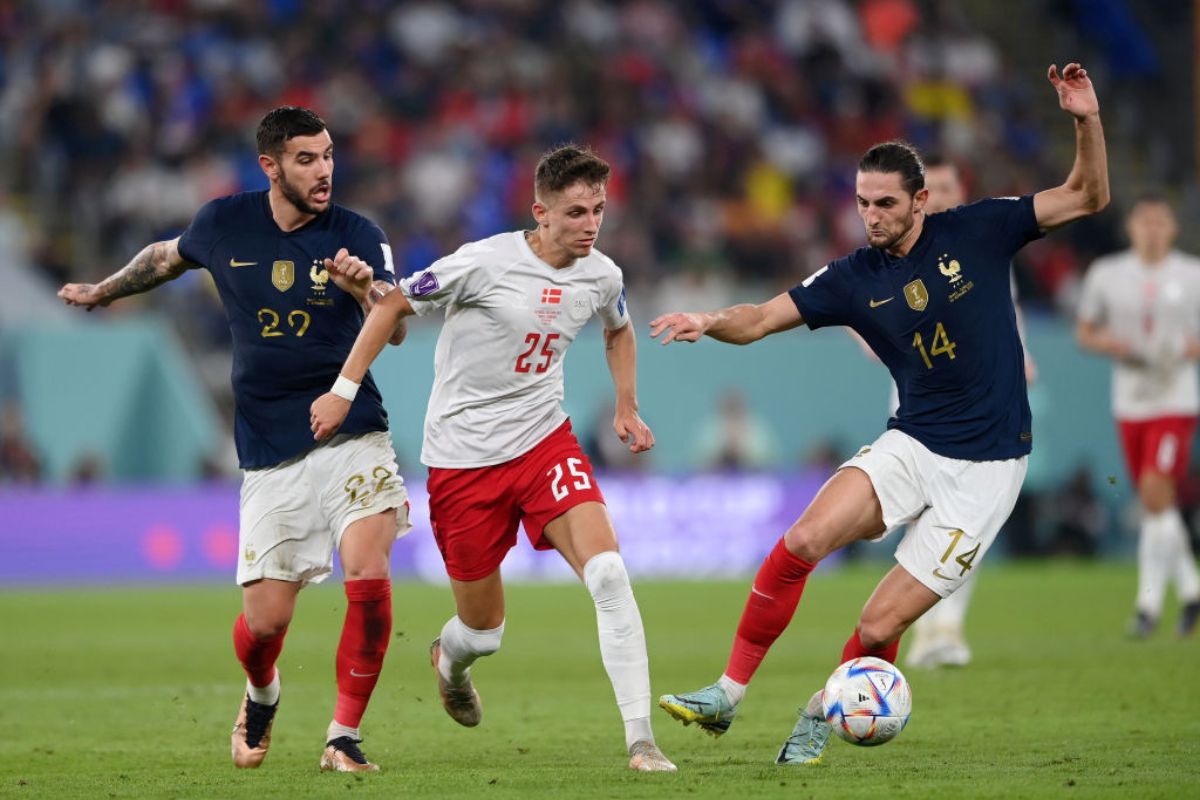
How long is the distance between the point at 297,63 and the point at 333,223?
16.9m

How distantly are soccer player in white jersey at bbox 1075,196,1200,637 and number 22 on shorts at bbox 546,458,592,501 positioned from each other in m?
6.90

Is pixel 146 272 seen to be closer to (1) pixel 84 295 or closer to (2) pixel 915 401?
(1) pixel 84 295

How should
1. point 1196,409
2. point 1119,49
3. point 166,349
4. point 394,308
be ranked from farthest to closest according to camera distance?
point 1119,49 → point 166,349 → point 1196,409 → point 394,308

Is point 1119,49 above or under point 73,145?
above

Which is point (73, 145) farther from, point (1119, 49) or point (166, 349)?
point (1119, 49)

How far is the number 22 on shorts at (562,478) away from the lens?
8.01m

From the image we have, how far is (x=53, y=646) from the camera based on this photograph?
1436cm

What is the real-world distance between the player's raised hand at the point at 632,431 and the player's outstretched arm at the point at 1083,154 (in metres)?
2.03

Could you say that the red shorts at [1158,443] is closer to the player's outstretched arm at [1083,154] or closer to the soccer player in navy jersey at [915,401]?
the soccer player in navy jersey at [915,401]

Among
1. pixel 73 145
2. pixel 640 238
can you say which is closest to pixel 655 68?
pixel 640 238

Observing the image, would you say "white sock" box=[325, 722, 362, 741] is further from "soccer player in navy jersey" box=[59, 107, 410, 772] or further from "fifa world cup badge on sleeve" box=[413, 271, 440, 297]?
"fifa world cup badge on sleeve" box=[413, 271, 440, 297]

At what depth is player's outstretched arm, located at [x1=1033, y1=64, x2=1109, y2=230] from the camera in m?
7.62

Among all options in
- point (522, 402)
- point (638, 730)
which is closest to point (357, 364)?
point (522, 402)

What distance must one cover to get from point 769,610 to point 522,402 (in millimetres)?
1434
